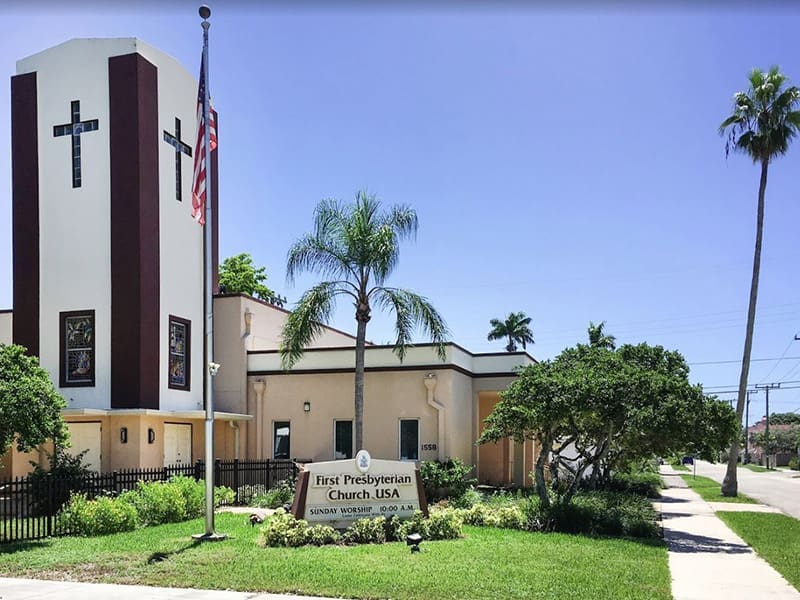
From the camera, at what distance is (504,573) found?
11.3 m

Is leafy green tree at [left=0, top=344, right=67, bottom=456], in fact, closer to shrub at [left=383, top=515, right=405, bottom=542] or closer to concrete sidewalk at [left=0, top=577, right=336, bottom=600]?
concrete sidewalk at [left=0, top=577, right=336, bottom=600]

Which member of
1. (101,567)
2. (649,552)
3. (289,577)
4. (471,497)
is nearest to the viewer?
(289,577)

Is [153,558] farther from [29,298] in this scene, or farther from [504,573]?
[29,298]

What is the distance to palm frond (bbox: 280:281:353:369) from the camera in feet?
72.8

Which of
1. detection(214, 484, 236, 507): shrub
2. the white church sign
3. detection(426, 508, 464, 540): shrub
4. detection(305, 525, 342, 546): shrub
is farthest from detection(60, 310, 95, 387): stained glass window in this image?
detection(426, 508, 464, 540): shrub

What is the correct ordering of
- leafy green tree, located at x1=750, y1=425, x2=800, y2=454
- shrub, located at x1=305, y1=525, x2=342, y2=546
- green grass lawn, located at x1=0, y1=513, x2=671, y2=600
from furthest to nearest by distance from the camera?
leafy green tree, located at x1=750, y1=425, x2=800, y2=454, shrub, located at x1=305, y1=525, x2=342, y2=546, green grass lawn, located at x1=0, y1=513, x2=671, y2=600

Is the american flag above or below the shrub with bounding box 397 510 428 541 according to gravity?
above

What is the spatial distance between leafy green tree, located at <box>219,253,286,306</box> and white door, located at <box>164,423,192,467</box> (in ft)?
73.0

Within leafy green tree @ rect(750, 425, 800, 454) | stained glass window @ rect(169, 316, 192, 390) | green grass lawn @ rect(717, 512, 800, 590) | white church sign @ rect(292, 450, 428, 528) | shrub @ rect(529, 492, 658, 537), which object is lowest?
leafy green tree @ rect(750, 425, 800, 454)

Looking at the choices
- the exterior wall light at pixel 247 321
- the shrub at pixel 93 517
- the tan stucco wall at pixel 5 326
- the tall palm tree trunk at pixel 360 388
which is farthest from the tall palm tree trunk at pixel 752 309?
the tan stucco wall at pixel 5 326

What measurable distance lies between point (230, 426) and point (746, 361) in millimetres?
18953

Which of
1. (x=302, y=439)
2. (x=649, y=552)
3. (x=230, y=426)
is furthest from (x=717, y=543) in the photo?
(x=230, y=426)

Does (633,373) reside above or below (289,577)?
above

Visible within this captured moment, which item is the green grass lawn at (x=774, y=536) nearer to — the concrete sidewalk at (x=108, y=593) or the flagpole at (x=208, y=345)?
the concrete sidewalk at (x=108, y=593)
